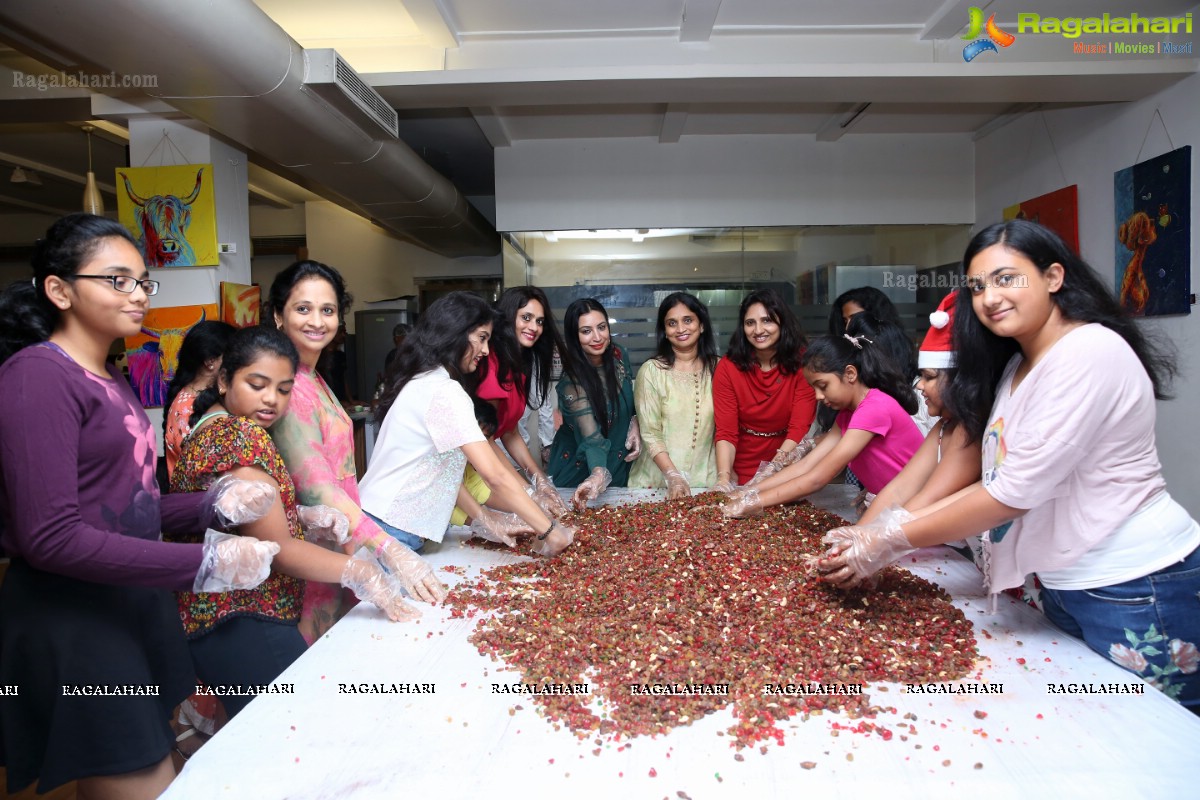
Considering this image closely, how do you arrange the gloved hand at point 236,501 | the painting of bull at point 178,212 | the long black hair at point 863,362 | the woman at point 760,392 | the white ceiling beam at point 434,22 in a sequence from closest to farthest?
the gloved hand at point 236,501 → the long black hair at point 863,362 → the woman at point 760,392 → the white ceiling beam at point 434,22 → the painting of bull at point 178,212

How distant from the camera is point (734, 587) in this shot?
1623 millimetres

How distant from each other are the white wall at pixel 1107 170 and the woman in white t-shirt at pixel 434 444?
270 cm

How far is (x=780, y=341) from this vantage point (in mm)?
2908

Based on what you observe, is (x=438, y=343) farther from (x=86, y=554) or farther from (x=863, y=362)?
(x=863, y=362)

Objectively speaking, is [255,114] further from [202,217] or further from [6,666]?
[6,666]

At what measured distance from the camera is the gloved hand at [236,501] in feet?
4.62

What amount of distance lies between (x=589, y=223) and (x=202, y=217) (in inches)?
98.5

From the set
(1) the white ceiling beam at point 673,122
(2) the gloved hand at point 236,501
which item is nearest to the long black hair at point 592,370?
(2) the gloved hand at point 236,501

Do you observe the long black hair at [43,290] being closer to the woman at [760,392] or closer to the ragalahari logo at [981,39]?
the woman at [760,392]

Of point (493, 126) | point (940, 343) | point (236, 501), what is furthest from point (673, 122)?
point (236, 501)

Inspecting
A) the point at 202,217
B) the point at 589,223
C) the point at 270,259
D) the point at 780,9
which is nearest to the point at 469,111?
the point at 589,223

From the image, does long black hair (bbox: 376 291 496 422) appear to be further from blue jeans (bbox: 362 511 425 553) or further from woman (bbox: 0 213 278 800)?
woman (bbox: 0 213 278 800)

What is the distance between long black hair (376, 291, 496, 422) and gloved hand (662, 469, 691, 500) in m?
0.94

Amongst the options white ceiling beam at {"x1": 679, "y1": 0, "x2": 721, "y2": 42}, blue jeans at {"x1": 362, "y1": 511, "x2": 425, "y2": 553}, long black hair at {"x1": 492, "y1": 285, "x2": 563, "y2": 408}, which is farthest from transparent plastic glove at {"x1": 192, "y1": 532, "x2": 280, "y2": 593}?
white ceiling beam at {"x1": 679, "y1": 0, "x2": 721, "y2": 42}
